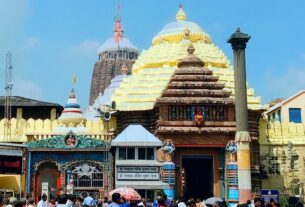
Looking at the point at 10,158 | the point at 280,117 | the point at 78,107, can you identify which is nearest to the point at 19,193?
the point at 10,158

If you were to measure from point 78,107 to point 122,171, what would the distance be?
51.8 ft

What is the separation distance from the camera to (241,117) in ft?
106

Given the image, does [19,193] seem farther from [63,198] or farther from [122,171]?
[63,198]

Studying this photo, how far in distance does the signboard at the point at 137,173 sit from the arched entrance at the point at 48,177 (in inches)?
345

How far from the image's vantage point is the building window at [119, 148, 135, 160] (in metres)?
33.2

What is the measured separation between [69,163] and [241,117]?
11.8 metres

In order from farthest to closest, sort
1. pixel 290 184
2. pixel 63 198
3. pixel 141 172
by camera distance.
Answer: pixel 290 184 < pixel 141 172 < pixel 63 198

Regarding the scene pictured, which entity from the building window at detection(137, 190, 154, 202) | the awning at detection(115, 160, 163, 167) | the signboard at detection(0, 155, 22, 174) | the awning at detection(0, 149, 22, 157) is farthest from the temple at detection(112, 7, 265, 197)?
the signboard at detection(0, 155, 22, 174)

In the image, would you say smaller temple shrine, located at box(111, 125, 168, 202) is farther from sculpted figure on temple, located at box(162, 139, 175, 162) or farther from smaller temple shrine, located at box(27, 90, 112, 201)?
sculpted figure on temple, located at box(162, 139, 175, 162)

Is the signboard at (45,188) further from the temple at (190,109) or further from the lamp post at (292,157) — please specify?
the lamp post at (292,157)

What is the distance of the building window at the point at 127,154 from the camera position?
3319cm

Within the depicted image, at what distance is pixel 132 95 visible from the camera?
41469mm

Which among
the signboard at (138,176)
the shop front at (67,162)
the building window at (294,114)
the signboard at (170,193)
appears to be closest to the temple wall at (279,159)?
the building window at (294,114)

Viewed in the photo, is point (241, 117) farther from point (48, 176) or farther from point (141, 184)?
point (48, 176)
